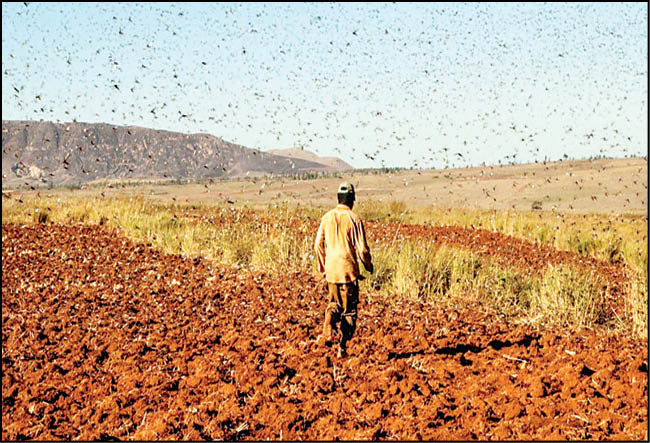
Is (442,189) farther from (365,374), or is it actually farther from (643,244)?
(365,374)

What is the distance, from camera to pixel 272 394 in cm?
521

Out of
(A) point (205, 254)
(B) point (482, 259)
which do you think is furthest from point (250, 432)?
(A) point (205, 254)

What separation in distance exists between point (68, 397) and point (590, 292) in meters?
6.52

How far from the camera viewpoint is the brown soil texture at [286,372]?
466 centimetres

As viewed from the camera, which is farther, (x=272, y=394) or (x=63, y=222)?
(x=63, y=222)

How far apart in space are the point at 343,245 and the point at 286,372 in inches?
47.7

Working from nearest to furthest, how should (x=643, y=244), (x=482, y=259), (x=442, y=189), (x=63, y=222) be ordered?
1. (x=482, y=259)
2. (x=643, y=244)
3. (x=63, y=222)
4. (x=442, y=189)

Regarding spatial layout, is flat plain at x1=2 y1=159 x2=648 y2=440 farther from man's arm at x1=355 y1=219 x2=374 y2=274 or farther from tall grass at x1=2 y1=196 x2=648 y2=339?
man's arm at x1=355 y1=219 x2=374 y2=274

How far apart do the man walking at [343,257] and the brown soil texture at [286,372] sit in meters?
0.38

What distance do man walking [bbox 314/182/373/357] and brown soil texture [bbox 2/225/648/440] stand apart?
1.26 feet

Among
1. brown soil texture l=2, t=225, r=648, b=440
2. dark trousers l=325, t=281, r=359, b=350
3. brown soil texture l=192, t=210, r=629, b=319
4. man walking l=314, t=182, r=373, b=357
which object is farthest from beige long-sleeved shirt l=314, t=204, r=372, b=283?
brown soil texture l=192, t=210, r=629, b=319

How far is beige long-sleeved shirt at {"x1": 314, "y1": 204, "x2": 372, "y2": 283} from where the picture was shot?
232 inches

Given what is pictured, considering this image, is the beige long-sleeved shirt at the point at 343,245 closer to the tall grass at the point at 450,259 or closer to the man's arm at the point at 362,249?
the man's arm at the point at 362,249

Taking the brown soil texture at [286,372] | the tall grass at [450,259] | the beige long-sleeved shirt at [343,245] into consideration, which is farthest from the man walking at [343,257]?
the tall grass at [450,259]
